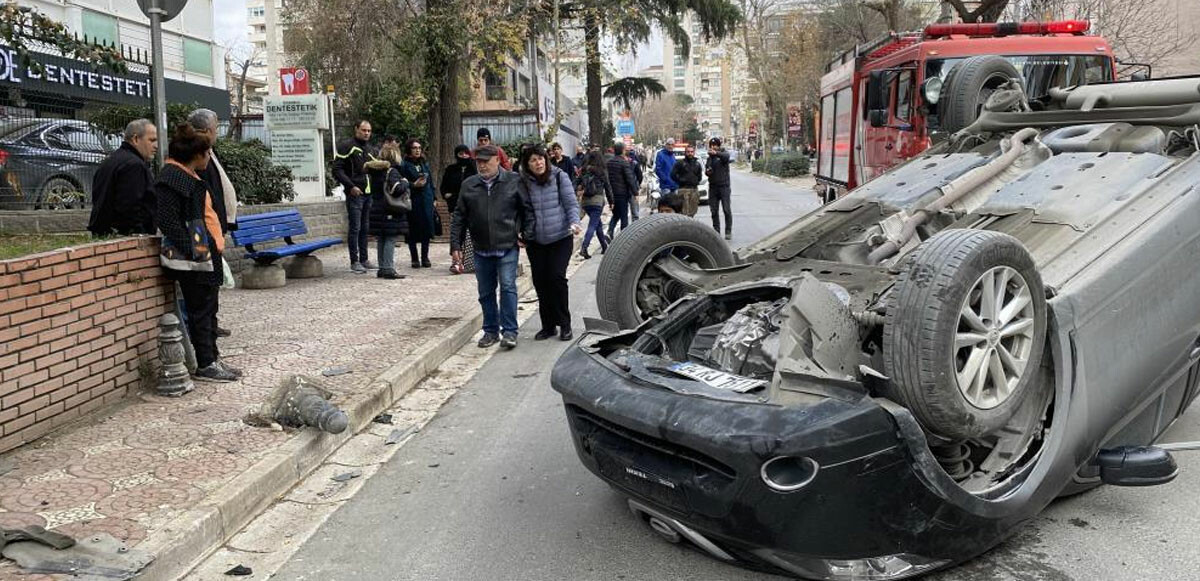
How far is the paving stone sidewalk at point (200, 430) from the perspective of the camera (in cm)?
415

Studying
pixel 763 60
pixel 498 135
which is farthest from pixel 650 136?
pixel 498 135

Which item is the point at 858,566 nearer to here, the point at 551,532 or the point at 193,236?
the point at 551,532

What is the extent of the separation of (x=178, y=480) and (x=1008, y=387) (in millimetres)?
3729

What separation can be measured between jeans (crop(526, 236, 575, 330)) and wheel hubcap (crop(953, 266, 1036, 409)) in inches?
197

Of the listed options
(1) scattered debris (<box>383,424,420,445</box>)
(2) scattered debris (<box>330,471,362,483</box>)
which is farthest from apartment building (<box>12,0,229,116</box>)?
(2) scattered debris (<box>330,471,362,483</box>)

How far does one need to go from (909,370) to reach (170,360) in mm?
4799

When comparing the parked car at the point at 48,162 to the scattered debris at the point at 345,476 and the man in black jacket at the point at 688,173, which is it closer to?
the scattered debris at the point at 345,476

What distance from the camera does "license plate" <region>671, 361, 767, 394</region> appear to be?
11.3 ft

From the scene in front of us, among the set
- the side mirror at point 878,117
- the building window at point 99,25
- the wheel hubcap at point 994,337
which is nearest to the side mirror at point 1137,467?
the wheel hubcap at point 994,337

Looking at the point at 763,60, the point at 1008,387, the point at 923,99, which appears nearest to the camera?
the point at 1008,387

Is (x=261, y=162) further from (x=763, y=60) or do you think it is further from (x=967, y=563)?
(x=763, y=60)

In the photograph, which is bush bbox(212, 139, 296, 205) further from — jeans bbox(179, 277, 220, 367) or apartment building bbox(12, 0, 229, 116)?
jeans bbox(179, 277, 220, 367)

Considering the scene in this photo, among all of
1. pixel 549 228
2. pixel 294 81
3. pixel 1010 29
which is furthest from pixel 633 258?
pixel 294 81

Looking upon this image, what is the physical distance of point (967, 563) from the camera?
3592 mm
